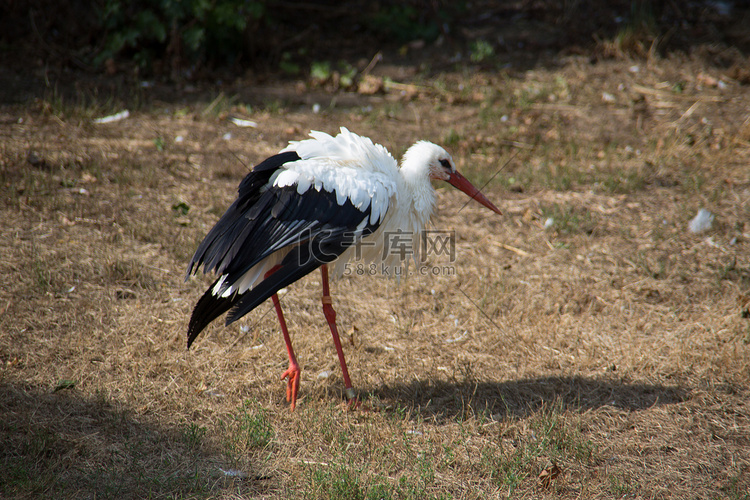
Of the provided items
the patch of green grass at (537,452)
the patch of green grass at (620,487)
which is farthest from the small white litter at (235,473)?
the patch of green grass at (620,487)

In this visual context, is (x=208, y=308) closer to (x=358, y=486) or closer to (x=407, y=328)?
(x=358, y=486)

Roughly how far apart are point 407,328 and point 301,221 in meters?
1.32

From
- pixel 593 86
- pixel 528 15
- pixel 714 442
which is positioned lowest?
pixel 714 442

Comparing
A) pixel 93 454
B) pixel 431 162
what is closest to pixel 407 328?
pixel 431 162

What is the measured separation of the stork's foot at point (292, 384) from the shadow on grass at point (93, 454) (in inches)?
22.0

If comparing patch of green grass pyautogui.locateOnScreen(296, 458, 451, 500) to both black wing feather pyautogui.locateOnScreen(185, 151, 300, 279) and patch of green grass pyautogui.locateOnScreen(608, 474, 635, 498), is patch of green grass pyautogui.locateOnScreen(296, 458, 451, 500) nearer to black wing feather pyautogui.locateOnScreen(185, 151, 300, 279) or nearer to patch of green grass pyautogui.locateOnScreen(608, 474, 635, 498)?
patch of green grass pyautogui.locateOnScreen(608, 474, 635, 498)

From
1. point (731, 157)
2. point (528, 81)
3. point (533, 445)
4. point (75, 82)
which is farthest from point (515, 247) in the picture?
point (75, 82)

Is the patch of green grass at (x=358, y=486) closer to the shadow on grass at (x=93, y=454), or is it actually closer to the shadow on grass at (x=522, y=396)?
the shadow on grass at (x=93, y=454)

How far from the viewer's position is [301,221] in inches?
124

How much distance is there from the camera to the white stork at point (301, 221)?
10.0 feet

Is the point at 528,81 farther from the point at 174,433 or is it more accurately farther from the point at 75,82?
the point at 174,433

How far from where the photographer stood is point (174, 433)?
3.01m

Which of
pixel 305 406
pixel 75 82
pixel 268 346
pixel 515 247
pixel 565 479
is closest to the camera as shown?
pixel 565 479

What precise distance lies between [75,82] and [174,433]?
5.42 m
